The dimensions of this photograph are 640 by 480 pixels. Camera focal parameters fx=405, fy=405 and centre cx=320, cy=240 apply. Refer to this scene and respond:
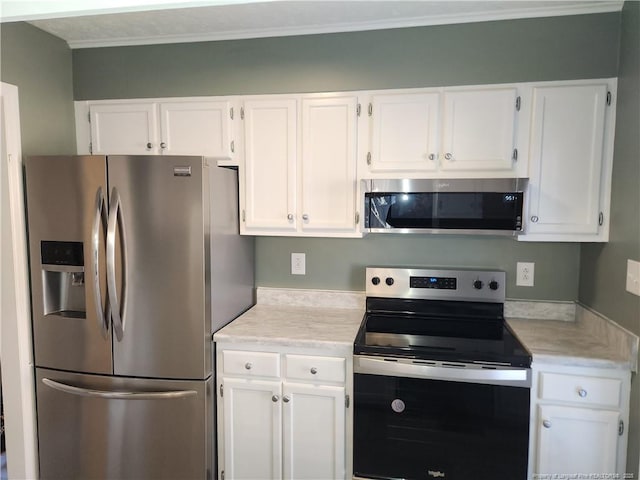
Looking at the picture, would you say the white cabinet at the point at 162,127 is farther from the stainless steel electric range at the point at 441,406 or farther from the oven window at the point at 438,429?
the oven window at the point at 438,429

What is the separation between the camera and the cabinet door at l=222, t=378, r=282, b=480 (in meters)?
1.97

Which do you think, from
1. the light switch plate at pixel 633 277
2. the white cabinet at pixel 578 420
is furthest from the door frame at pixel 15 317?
the light switch plate at pixel 633 277

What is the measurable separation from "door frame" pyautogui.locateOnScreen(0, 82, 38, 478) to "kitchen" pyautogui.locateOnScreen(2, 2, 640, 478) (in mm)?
110

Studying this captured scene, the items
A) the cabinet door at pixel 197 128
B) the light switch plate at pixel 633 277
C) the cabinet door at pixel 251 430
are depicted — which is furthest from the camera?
the cabinet door at pixel 197 128

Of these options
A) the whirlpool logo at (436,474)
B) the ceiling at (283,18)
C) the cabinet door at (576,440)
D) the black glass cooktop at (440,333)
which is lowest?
the whirlpool logo at (436,474)

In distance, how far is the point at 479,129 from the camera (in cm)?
201

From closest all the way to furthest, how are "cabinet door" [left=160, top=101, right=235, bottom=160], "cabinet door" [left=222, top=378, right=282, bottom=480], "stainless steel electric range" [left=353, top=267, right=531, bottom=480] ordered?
1. "stainless steel electric range" [left=353, top=267, right=531, bottom=480]
2. "cabinet door" [left=222, top=378, right=282, bottom=480]
3. "cabinet door" [left=160, top=101, right=235, bottom=160]

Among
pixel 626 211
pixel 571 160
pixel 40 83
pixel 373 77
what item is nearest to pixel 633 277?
pixel 626 211

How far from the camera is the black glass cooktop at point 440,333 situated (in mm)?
1757

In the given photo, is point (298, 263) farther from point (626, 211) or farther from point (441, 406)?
point (626, 211)

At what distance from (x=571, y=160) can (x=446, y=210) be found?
635 mm

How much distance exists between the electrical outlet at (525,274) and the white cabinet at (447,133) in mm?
562

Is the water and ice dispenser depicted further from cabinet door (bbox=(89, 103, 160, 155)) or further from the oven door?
the oven door

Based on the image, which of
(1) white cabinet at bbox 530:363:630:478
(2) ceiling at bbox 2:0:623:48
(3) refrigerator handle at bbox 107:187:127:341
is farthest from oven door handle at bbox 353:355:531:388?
(2) ceiling at bbox 2:0:623:48
